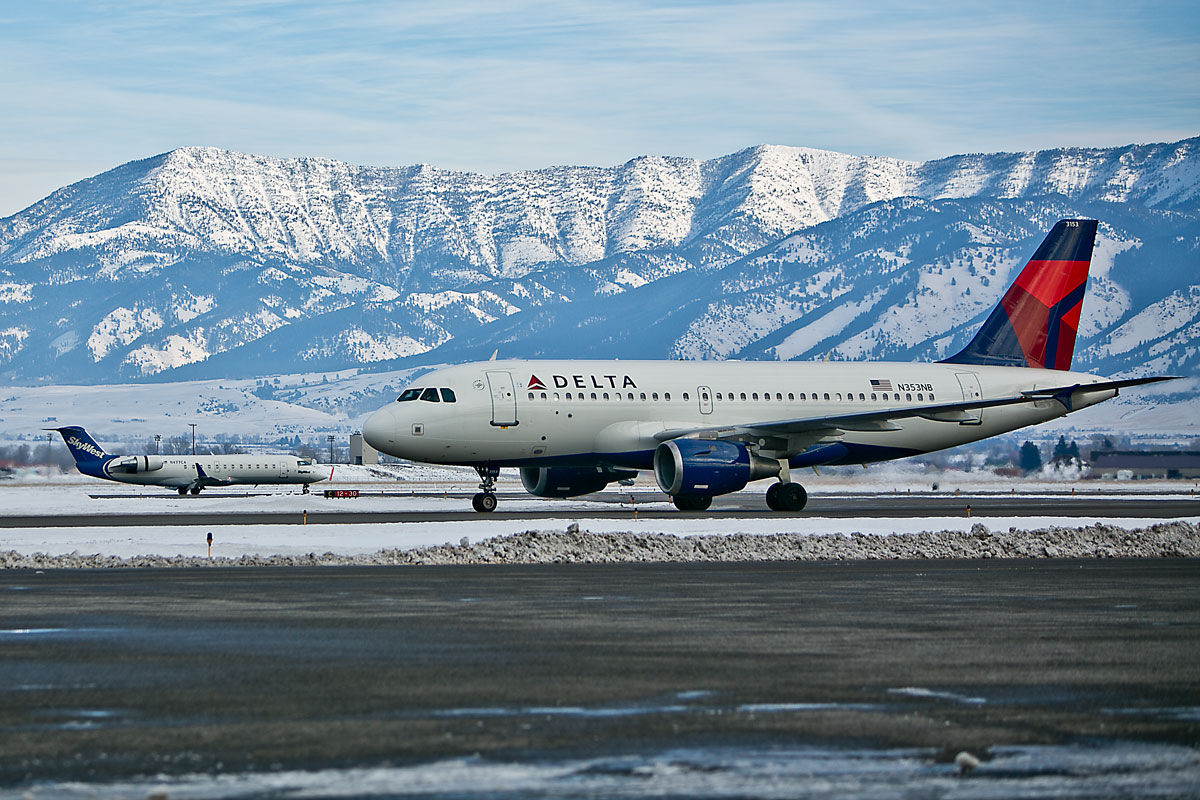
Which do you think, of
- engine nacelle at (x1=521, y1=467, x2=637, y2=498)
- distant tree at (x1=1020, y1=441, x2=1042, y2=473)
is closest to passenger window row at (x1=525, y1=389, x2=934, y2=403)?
engine nacelle at (x1=521, y1=467, x2=637, y2=498)

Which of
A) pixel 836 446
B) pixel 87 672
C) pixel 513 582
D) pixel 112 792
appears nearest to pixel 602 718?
pixel 112 792

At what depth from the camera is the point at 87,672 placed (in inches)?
586

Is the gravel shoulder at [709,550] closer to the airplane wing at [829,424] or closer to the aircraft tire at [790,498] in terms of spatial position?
the airplane wing at [829,424]

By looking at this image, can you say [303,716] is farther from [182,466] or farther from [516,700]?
[182,466]

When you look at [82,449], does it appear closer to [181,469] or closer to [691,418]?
[181,469]

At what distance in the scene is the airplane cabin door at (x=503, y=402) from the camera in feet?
164

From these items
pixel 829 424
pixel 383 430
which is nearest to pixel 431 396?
pixel 383 430

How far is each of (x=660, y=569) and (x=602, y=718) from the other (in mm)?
17325

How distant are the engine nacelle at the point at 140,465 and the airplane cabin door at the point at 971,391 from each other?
61.3m

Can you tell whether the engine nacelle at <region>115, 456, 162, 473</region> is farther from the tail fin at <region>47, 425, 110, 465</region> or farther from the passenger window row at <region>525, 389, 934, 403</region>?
the passenger window row at <region>525, 389, 934, 403</region>

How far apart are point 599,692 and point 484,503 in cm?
3800

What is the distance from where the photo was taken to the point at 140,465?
342 ft

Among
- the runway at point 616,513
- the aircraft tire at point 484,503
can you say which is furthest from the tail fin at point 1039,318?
the aircraft tire at point 484,503

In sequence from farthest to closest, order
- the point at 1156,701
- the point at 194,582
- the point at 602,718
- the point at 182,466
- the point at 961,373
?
the point at 182,466 < the point at 961,373 < the point at 194,582 < the point at 1156,701 < the point at 602,718
